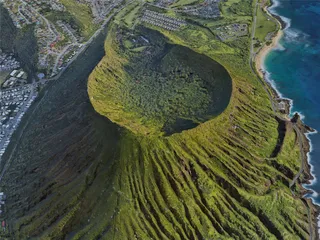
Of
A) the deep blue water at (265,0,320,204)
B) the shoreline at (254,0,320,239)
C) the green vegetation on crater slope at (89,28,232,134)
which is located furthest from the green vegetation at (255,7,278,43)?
the green vegetation on crater slope at (89,28,232,134)

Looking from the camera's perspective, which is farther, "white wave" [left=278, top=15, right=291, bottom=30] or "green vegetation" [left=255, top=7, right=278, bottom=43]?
"white wave" [left=278, top=15, right=291, bottom=30]

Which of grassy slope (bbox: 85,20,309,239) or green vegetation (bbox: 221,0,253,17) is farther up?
green vegetation (bbox: 221,0,253,17)

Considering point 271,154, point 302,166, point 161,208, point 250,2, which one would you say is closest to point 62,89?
point 161,208

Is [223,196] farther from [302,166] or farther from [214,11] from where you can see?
[214,11]

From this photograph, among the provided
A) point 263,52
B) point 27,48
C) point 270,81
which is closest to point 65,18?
point 27,48

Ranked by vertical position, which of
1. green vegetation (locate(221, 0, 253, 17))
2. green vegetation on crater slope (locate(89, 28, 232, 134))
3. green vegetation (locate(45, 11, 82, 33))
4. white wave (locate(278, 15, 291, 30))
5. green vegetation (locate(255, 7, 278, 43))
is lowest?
white wave (locate(278, 15, 291, 30))

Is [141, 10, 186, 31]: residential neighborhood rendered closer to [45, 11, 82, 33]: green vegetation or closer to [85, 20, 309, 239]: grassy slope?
[45, 11, 82, 33]: green vegetation

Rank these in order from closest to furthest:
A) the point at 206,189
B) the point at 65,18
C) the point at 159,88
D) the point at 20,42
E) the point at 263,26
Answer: the point at 206,189 < the point at 159,88 < the point at 20,42 < the point at 263,26 < the point at 65,18

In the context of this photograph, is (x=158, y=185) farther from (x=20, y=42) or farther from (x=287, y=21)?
(x=287, y=21)
